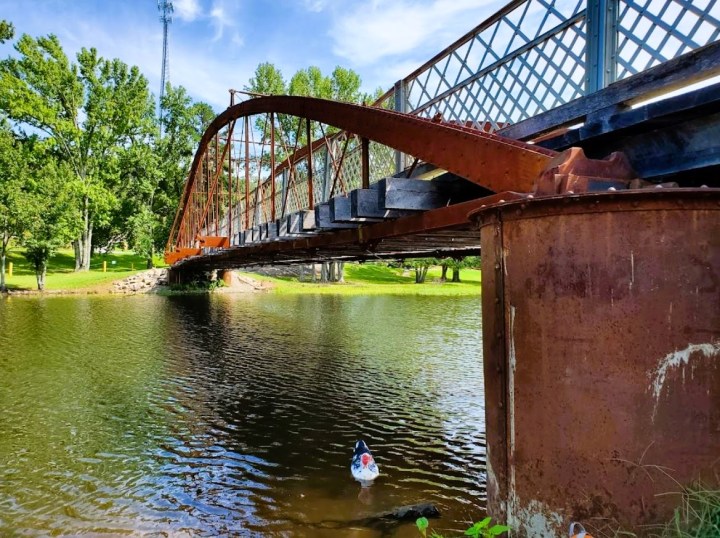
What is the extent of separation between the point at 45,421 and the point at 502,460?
801 centimetres

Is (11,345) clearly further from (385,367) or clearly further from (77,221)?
(77,221)

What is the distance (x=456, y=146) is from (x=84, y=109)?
49151 millimetres

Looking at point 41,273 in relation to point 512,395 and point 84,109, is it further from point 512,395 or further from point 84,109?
point 512,395

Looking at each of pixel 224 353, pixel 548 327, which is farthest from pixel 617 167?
pixel 224 353

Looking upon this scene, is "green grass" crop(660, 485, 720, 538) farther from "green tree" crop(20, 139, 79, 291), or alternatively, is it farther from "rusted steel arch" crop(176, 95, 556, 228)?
"green tree" crop(20, 139, 79, 291)

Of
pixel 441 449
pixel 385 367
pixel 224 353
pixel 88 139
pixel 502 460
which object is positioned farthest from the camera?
pixel 88 139

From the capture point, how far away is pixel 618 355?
133 inches

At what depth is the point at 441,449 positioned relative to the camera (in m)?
7.94

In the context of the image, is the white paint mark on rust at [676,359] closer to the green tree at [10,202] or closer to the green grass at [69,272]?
the green tree at [10,202]

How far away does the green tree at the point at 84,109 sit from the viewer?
42312mm

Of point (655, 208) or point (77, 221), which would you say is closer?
point (655, 208)

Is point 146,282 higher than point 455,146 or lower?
lower

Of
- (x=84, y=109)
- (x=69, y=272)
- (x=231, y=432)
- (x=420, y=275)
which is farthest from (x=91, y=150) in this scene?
(x=231, y=432)

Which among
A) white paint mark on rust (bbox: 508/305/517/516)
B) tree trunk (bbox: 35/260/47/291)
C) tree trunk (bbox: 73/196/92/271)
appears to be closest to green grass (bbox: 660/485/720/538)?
white paint mark on rust (bbox: 508/305/517/516)
